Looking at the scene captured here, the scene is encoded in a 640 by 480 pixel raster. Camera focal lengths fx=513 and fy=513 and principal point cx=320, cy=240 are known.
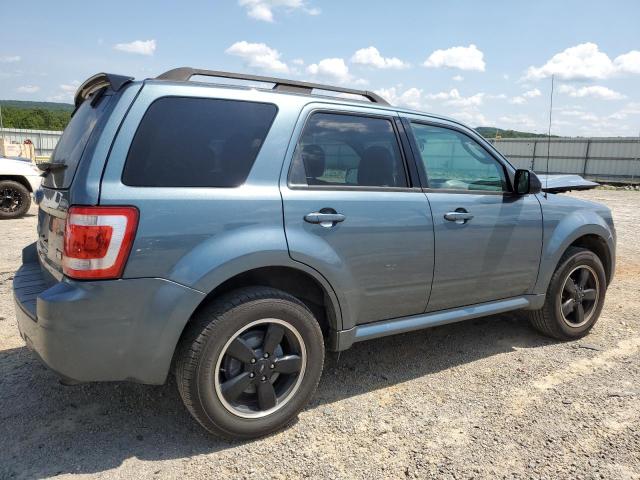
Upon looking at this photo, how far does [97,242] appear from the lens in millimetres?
2275

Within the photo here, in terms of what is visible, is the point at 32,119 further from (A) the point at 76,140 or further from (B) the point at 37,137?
(A) the point at 76,140

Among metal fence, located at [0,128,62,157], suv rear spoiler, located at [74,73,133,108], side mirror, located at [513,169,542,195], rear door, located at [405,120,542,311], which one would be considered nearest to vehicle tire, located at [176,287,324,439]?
rear door, located at [405,120,542,311]

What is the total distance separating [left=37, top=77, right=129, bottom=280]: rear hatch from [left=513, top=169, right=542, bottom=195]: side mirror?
278cm

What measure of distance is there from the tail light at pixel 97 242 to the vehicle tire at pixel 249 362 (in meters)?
0.51

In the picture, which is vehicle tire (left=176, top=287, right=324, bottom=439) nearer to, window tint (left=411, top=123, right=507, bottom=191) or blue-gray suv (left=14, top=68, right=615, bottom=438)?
blue-gray suv (left=14, top=68, right=615, bottom=438)

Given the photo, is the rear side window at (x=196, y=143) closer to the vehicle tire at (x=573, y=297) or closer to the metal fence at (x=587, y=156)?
the vehicle tire at (x=573, y=297)

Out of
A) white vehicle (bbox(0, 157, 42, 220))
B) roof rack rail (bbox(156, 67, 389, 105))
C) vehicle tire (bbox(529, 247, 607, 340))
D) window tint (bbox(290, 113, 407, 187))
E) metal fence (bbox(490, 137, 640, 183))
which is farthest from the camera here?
metal fence (bbox(490, 137, 640, 183))

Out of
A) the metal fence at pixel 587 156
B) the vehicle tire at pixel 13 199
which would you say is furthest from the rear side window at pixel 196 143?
the metal fence at pixel 587 156

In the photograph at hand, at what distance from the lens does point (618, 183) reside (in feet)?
91.8

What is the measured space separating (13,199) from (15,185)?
0.91 feet

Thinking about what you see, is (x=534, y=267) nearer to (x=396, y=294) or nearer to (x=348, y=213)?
(x=396, y=294)

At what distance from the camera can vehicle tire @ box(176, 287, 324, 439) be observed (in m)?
2.53

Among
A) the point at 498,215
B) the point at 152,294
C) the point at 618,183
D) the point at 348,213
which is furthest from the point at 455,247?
the point at 618,183

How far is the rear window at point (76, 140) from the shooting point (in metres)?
2.50
